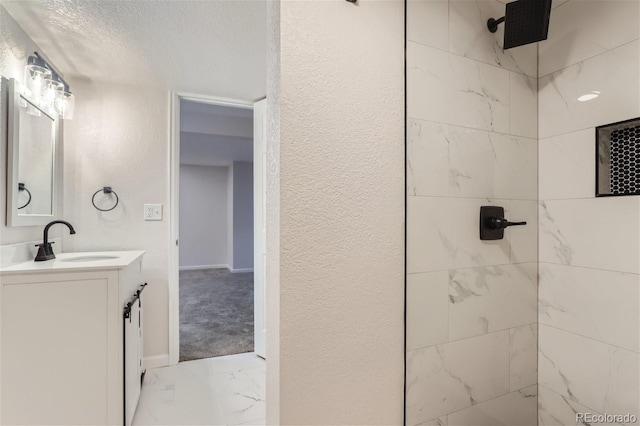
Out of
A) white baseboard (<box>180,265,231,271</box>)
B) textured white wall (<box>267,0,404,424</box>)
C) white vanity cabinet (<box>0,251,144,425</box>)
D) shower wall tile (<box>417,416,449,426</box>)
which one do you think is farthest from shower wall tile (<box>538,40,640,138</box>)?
white baseboard (<box>180,265,231,271</box>)

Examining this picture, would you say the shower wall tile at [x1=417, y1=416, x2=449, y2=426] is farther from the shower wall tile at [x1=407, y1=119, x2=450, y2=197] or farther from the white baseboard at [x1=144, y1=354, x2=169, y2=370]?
the white baseboard at [x1=144, y1=354, x2=169, y2=370]

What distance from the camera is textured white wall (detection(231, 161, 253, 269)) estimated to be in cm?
Answer: 611

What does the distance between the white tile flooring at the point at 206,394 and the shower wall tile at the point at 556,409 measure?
1397 millimetres

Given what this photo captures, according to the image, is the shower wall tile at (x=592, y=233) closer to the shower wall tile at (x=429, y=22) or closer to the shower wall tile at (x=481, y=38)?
the shower wall tile at (x=481, y=38)

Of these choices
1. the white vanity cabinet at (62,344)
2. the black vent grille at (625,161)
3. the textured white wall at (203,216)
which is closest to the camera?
the black vent grille at (625,161)

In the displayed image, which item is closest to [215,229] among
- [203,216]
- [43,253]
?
[203,216]

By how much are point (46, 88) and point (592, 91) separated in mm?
2700

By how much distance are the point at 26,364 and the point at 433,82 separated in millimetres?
2050

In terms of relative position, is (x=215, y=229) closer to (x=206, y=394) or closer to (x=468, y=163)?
(x=206, y=394)

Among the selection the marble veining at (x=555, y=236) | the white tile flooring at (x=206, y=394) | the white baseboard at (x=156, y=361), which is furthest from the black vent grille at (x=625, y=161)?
the white baseboard at (x=156, y=361)

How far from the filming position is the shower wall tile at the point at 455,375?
102 centimetres

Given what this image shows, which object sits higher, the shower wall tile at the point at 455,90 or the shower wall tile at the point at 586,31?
the shower wall tile at the point at 586,31

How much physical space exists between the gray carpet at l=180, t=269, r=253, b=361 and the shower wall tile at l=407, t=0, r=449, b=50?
2635 millimetres

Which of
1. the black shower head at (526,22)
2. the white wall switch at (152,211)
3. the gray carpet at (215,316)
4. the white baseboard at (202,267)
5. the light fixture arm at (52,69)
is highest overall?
the light fixture arm at (52,69)
